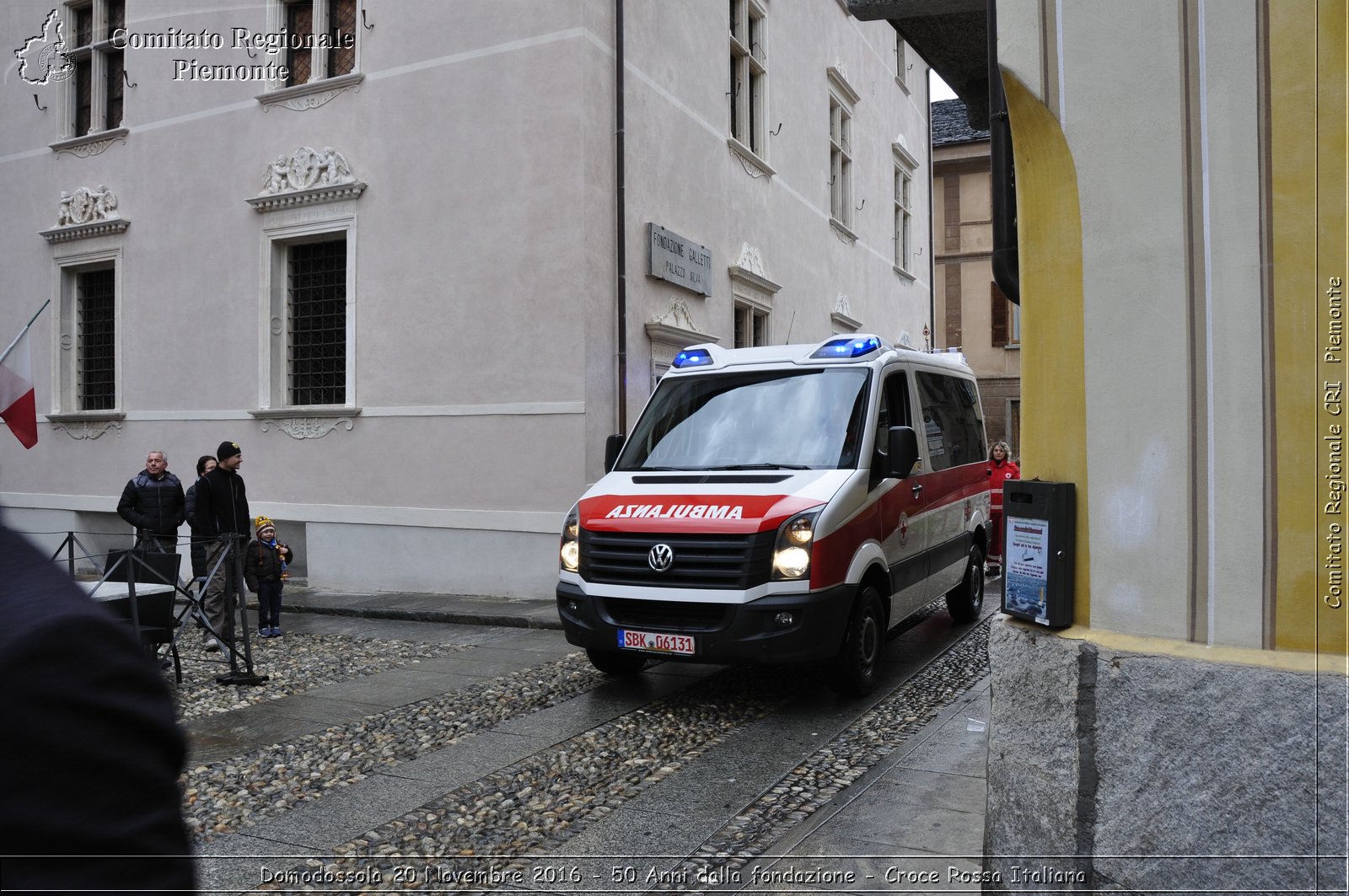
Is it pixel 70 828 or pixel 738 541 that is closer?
pixel 70 828

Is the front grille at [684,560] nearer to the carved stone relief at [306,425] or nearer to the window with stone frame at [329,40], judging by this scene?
the carved stone relief at [306,425]

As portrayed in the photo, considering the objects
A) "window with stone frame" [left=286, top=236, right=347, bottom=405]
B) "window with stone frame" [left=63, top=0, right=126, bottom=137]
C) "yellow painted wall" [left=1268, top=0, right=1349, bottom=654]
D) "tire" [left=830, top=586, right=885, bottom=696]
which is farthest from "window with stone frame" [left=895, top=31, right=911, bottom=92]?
"yellow painted wall" [left=1268, top=0, right=1349, bottom=654]

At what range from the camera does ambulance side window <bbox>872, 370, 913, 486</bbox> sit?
729 centimetres

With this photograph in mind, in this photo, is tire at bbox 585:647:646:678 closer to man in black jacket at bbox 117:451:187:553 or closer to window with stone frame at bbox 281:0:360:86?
man in black jacket at bbox 117:451:187:553

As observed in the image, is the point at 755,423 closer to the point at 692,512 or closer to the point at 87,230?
the point at 692,512

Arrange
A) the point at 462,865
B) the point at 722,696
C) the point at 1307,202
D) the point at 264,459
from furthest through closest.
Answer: the point at 264,459 → the point at 722,696 → the point at 462,865 → the point at 1307,202

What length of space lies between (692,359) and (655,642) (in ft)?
8.31

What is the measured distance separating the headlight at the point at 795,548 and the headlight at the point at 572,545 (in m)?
1.41

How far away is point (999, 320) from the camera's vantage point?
3294cm

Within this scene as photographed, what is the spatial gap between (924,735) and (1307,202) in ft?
12.8

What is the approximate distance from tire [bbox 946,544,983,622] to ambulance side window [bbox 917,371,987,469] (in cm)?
98

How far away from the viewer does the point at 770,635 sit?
6371 millimetres

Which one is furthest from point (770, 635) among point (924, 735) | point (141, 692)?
point (141, 692)

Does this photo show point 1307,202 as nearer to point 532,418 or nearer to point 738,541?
point 738,541
